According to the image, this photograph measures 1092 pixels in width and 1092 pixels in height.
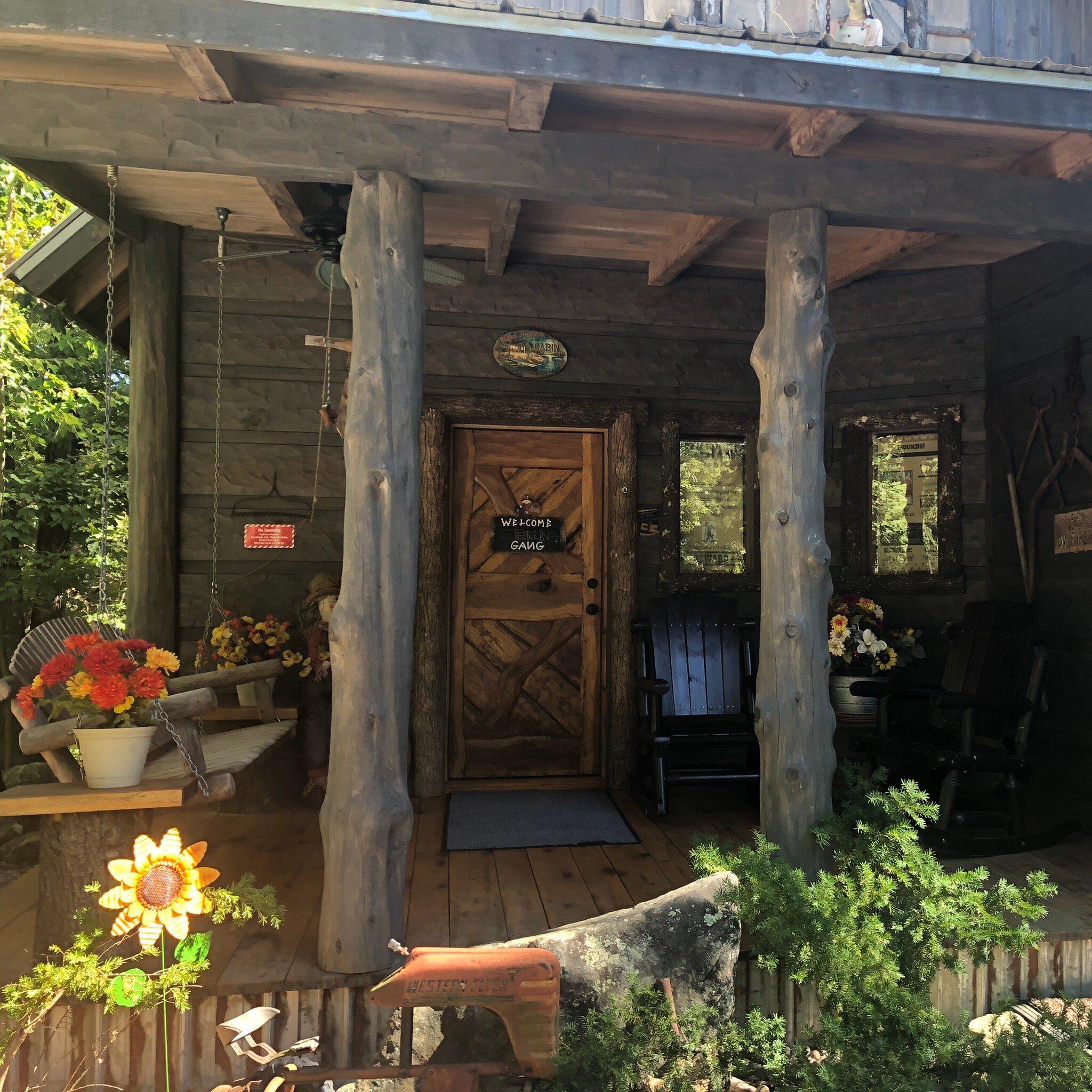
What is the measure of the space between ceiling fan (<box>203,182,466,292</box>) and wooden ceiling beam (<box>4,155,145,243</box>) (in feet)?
1.33

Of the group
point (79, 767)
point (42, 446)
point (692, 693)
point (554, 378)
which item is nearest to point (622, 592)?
point (692, 693)

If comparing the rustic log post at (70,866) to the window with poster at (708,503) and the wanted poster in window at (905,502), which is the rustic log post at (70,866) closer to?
the window with poster at (708,503)

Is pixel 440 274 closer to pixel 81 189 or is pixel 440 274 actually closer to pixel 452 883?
pixel 81 189

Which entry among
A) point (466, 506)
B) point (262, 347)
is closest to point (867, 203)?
point (466, 506)

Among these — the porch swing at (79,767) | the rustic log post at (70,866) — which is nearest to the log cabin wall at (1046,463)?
the porch swing at (79,767)

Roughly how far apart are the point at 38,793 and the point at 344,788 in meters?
0.79

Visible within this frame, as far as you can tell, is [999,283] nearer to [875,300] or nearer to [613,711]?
[875,300]

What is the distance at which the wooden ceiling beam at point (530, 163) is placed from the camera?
2586 millimetres

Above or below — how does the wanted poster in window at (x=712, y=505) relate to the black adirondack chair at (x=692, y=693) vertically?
above

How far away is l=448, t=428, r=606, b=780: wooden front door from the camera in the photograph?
15.2ft

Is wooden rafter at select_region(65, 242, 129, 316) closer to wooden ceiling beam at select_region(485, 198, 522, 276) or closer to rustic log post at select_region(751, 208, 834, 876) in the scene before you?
wooden ceiling beam at select_region(485, 198, 522, 276)

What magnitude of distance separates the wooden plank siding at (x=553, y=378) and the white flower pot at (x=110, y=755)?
1797mm

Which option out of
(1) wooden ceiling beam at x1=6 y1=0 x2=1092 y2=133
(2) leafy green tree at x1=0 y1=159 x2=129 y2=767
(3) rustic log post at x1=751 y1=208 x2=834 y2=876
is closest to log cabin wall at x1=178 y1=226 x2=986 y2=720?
(3) rustic log post at x1=751 y1=208 x2=834 y2=876

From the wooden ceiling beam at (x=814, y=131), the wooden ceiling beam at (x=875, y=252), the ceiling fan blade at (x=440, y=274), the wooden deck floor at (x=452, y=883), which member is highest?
the wooden ceiling beam at (x=875, y=252)
